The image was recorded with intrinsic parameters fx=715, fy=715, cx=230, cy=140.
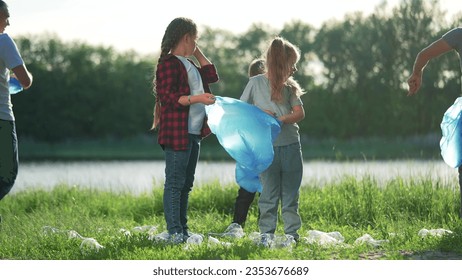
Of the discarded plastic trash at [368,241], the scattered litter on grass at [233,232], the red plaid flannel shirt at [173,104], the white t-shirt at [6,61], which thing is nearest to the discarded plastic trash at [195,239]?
the scattered litter on grass at [233,232]

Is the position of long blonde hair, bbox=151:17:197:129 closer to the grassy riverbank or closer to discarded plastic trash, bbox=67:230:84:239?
discarded plastic trash, bbox=67:230:84:239

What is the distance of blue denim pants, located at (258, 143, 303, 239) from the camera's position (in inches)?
209

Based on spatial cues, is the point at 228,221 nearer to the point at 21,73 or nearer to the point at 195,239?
the point at 195,239

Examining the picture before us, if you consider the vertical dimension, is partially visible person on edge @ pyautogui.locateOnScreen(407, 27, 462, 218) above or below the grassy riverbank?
above

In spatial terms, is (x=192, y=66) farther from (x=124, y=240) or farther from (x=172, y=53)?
(x=124, y=240)

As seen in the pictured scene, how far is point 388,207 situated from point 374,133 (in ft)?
82.3

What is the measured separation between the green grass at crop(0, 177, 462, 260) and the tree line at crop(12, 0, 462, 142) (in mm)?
19659

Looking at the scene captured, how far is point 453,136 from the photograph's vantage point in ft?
18.2

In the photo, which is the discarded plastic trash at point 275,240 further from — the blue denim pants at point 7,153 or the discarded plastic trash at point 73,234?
the blue denim pants at point 7,153

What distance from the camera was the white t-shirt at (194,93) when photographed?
17.4ft

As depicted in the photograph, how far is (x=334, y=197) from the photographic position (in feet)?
23.8

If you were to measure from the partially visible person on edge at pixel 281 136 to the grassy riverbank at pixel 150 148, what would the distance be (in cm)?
2197

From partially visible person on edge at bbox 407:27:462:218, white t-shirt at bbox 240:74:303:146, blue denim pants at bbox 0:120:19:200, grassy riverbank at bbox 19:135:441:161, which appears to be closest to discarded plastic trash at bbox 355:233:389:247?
partially visible person on edge at bbox 407:27:462:218

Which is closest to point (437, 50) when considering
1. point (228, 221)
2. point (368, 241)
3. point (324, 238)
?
point (368, 241)
